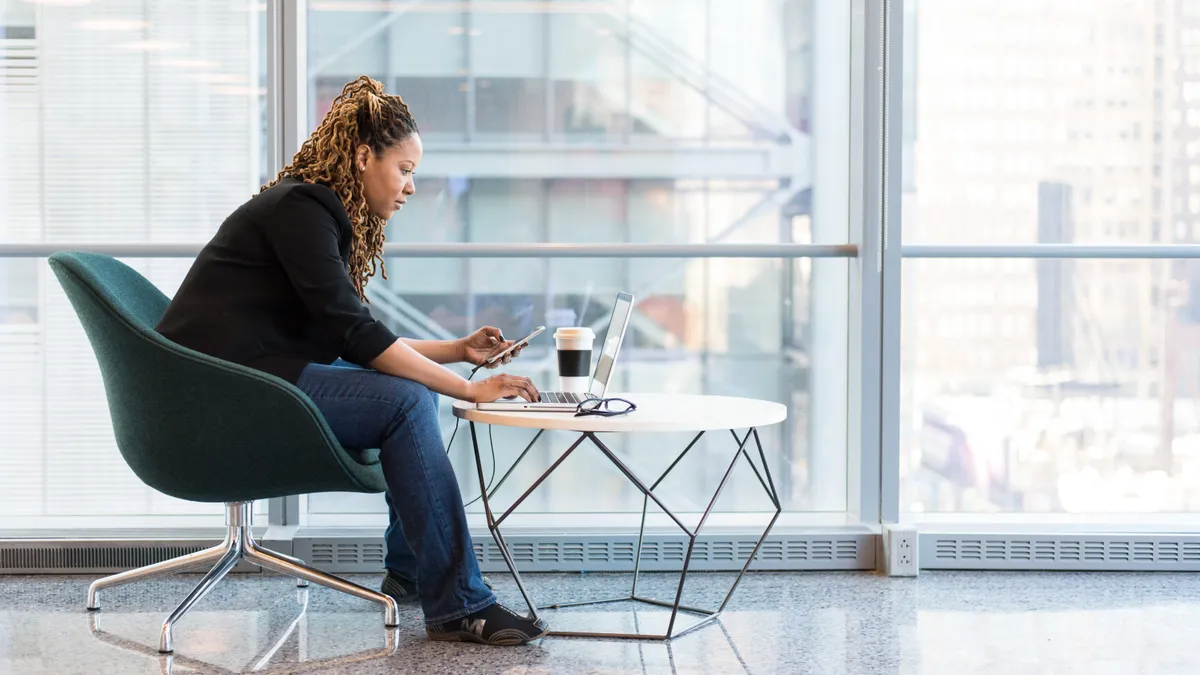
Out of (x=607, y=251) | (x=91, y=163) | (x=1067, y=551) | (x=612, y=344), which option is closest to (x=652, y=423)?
(x=612, y=344)

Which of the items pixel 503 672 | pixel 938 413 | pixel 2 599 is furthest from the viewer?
pixel 938 413

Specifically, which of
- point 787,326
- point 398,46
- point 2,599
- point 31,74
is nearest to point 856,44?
point 787,326

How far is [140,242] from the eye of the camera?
9.98ft

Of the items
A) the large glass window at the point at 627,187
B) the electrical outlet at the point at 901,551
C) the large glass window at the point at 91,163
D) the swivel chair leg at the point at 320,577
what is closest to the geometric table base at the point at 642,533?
the swivel chair leg at the point at 320,577

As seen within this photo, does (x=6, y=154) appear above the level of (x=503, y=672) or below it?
above

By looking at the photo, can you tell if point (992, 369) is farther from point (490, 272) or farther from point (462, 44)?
point (462, 44)

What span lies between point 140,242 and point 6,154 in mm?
451

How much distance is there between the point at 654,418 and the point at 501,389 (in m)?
0.30

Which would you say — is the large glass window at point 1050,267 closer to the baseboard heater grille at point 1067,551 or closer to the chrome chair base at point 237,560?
the baseboard heater grille at point 1067,551

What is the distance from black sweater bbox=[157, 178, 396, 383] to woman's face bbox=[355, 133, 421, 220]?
0.41 ft

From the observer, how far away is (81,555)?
289cm

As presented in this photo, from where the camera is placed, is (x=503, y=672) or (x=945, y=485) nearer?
(x=503, y=672)

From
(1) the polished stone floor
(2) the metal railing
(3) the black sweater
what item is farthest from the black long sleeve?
(2) the metal railing

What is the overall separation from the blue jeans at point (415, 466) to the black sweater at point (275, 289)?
7 centimetres
